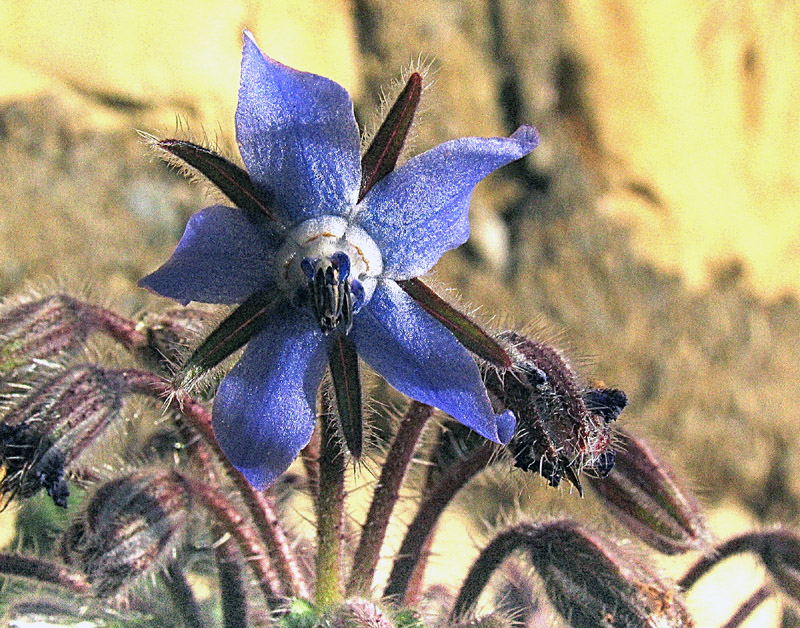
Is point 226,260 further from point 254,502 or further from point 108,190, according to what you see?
point 108,190

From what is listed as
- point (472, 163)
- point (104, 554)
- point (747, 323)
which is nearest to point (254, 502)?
point (104, 554)

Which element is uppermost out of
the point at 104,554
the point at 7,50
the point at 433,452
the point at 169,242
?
the point at 7,50

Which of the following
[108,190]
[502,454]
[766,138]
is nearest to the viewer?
[502,454]

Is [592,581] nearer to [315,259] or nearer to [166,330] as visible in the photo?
[315,259]

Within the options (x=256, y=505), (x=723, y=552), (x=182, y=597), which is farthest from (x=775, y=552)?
(x=182, y=597)

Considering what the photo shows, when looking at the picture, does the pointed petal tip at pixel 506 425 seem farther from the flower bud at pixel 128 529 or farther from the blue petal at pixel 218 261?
the flower bud at pixel 128 529

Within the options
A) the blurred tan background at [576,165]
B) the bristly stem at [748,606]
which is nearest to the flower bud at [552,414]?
the bristly stem at [748,606]
